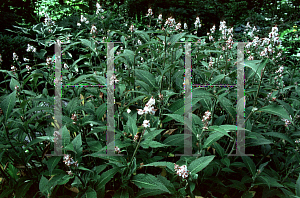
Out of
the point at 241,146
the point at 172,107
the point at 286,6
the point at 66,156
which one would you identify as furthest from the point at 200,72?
the point at 286,6

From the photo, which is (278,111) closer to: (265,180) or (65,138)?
(265,180)

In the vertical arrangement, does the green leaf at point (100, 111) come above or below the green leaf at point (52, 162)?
above

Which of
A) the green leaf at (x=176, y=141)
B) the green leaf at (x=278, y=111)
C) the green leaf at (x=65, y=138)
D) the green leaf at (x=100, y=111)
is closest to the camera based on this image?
the green leaf at (x=278, y=111)

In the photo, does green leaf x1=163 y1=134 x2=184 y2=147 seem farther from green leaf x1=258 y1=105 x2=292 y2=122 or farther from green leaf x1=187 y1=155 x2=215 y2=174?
green leaf x1=258 y1=105 x2=292 y2=122

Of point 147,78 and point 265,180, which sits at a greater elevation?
point 147,78

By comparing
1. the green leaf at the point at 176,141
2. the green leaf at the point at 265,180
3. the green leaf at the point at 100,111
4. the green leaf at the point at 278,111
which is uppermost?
the green leaf at the point at 278,111

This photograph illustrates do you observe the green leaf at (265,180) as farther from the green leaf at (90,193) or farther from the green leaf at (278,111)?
the green leaf at (90,193)

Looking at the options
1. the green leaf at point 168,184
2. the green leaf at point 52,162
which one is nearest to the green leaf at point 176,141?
the green leaf at point 168,184

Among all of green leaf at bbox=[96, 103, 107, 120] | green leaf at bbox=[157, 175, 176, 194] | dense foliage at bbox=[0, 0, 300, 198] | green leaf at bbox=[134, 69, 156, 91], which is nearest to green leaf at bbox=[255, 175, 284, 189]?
dense foliage at bbox=[0, 0, 300, 198]

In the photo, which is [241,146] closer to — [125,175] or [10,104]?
[125,175]

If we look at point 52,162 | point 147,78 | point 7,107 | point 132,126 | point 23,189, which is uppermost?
point 147,78

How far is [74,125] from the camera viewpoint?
1239 mm

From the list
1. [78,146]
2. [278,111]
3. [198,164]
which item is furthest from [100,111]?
[278,111]

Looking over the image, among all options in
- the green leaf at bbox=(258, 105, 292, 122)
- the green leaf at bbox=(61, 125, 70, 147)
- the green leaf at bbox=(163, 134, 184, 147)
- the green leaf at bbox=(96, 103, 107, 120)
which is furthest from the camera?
the green leaf at bbox=(96, 103, 107, 120)
